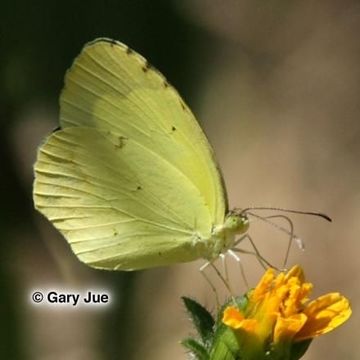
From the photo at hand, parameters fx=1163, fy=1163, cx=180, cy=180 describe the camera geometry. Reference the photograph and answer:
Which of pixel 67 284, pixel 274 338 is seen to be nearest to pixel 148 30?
pixel 67 284

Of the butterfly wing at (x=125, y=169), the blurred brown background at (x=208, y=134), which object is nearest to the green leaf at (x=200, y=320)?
the butterfly wing at (x=125, y=169)

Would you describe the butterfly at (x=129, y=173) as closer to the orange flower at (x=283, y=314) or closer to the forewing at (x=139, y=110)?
the forewing at (x=139, y=110)

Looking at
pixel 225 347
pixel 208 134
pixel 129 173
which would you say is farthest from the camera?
pixel 208 134

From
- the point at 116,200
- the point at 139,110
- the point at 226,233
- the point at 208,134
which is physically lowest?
the point at 208,134

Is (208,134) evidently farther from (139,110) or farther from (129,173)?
(139,110)

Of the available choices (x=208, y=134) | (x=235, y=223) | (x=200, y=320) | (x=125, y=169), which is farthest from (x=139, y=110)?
(x=208, y=134)
